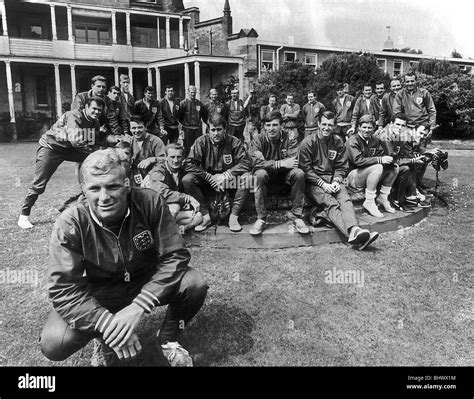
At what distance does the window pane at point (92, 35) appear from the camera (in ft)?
81.1

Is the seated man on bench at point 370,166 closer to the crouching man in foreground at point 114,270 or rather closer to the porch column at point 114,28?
the crouching man in foreground at point 114,270

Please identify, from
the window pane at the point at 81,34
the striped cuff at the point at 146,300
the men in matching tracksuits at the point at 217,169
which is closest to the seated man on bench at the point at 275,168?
the men in matching tracksuits at the point at 217,169

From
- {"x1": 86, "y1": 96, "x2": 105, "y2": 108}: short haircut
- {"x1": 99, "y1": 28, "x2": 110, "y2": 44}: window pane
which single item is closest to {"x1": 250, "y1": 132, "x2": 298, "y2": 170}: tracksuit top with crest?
{"x1": 86, "y1": 96, "x2": 105, "y2": 108}: short haircut

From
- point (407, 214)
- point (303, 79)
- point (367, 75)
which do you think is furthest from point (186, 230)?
point (367, 75)

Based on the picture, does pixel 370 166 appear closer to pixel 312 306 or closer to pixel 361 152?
pixel 361 152

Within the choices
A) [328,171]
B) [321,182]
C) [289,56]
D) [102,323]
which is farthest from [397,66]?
[102,323]

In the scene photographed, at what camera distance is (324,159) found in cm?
600

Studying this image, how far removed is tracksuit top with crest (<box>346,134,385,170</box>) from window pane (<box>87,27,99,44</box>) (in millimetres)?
22203

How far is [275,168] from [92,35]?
2265 centimetres

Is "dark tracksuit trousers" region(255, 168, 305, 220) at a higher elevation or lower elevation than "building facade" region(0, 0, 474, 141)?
lower

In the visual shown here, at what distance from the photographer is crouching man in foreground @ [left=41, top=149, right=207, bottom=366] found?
8.23 feet

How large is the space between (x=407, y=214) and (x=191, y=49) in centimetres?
2410

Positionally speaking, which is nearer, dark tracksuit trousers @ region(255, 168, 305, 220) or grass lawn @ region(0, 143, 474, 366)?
grass lawn @ region(0, 143, 474, 366)

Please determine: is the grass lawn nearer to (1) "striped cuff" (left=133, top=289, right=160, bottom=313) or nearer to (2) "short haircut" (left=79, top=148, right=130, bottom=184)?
(1) "striped cuff" (left=133, top=289, right=160, bottom=313)
